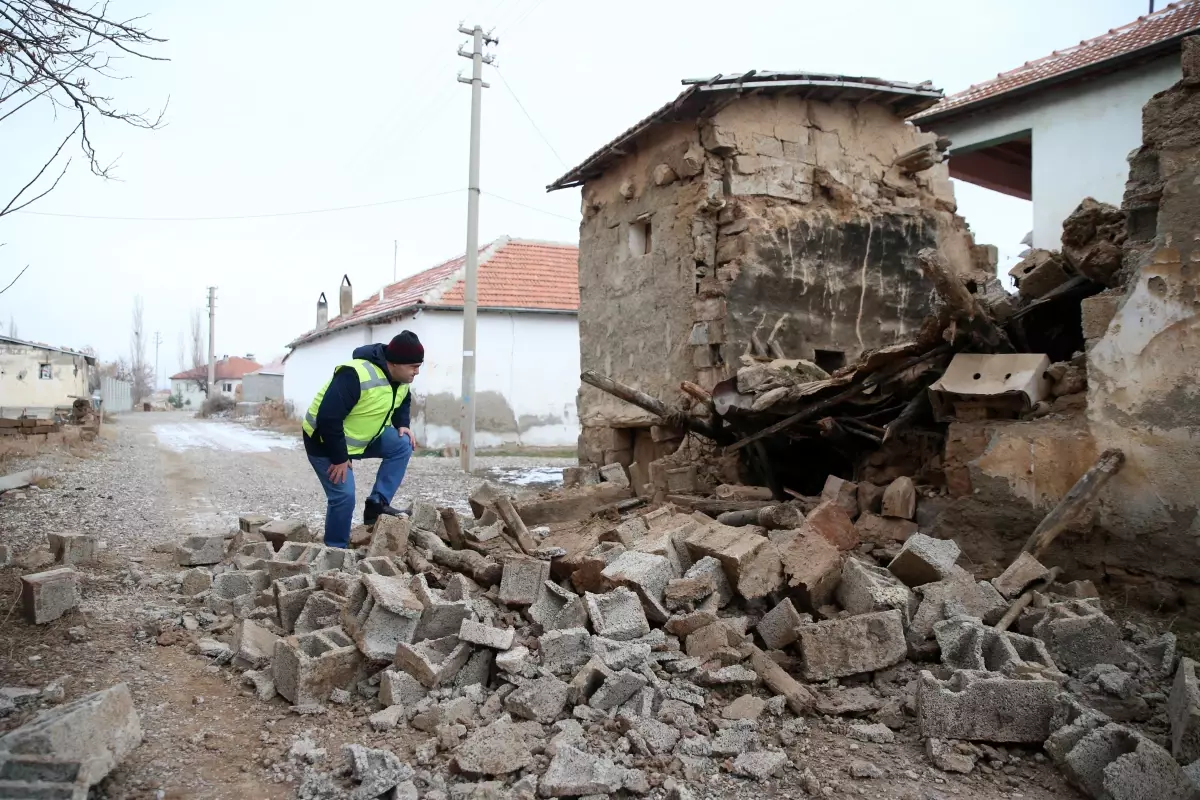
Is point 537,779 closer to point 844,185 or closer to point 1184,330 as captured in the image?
point 1184,330

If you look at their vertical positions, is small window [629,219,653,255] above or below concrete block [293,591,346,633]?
above

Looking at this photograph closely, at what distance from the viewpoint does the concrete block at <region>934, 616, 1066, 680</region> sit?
10.9 ft

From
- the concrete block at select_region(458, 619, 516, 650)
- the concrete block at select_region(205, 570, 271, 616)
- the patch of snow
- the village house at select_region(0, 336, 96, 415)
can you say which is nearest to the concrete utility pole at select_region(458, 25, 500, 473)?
the patch of snow

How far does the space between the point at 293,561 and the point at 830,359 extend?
5992 mm

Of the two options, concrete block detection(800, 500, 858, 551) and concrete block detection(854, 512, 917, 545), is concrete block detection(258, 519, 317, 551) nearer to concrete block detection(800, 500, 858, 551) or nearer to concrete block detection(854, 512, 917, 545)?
concrete block detection(800, 500, 858, 551)

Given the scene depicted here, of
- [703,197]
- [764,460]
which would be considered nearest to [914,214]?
[703,197]

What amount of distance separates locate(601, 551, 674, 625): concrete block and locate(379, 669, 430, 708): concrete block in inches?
47.0

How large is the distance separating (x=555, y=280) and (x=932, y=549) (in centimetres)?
1728

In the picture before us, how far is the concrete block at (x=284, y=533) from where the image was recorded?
5625 mm

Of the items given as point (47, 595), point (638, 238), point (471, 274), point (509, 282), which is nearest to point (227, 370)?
point (509, 282)

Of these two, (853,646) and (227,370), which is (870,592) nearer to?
(853,646)

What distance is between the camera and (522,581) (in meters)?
4.27

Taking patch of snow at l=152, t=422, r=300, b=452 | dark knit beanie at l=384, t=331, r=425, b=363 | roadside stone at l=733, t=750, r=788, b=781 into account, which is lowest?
roadside stone at l=733, t=750, r=788, b=781

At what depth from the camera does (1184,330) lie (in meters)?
3.98
